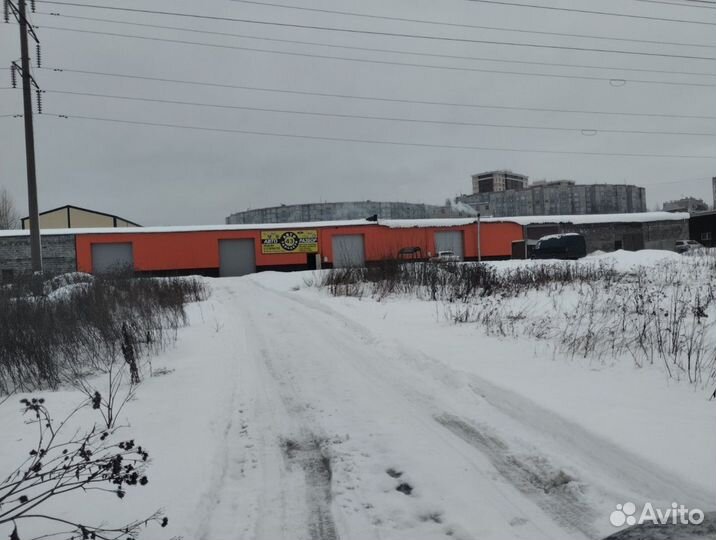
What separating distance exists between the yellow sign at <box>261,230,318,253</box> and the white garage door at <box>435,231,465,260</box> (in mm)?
9675

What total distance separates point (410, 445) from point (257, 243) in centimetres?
3204

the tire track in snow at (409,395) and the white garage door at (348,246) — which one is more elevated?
the white garage door at (348,246)

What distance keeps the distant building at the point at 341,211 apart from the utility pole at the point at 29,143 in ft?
145

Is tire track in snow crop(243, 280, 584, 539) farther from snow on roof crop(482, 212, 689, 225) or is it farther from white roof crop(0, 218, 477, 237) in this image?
snow on roof crop(482, 212, 689, 225)

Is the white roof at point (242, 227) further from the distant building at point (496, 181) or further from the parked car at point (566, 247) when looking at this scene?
the distant building at point (496, 181)

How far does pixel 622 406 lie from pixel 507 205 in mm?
73780

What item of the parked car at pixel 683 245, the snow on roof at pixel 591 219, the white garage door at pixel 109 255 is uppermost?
the snow on roof at pixel 591 219

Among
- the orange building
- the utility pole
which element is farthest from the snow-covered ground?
the orange building

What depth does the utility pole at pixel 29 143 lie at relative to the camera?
50.5 feet

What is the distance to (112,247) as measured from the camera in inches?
1261

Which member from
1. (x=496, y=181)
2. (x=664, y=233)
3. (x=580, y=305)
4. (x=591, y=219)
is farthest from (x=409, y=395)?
(x=496, y=181)

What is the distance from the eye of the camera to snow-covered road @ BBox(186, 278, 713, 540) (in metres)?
2.79

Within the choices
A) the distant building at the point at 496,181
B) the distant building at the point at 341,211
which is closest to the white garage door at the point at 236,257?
the distant building at the point at 341,211

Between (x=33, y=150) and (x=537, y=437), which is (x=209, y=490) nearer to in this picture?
(x=537, y=437)
